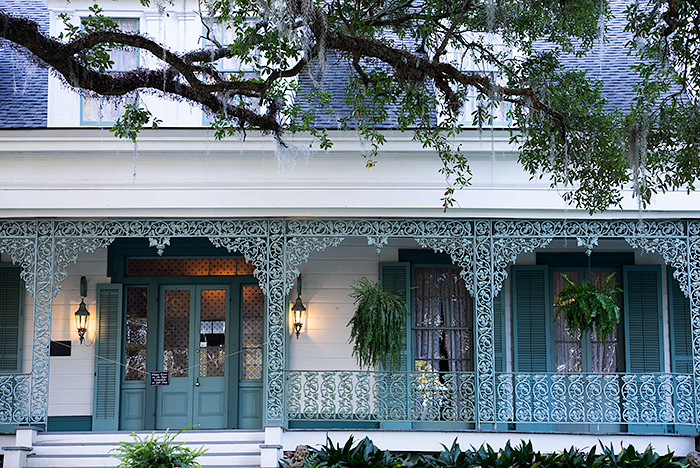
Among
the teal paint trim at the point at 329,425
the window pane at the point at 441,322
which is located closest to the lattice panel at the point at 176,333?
the teal paint trim at the point at 329,425

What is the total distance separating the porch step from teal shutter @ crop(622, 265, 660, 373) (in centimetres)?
548

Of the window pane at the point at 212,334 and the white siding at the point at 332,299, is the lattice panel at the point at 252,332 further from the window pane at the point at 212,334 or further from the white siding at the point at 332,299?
the white siding at the point at 332,299

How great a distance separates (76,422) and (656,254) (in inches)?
347

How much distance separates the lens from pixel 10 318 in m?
11.2

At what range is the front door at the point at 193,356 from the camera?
37.1 ft

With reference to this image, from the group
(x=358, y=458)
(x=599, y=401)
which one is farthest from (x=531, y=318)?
(x=358, y=458)

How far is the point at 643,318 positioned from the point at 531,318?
1.61 meters

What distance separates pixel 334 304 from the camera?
37.7 feet

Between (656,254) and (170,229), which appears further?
(656,254)

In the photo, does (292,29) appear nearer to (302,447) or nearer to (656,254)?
(302,447)

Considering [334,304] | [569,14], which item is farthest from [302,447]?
[569,14]

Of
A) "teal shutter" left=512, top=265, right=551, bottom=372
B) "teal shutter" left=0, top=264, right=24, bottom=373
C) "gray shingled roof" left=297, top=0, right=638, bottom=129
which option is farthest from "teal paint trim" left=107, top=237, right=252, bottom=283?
"teal shutter" left=512, top=265, right=551, bottom=372

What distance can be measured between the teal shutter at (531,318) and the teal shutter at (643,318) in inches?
45.4

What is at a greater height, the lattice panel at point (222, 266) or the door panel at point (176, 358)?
the lattice panel at point (222, 266)
